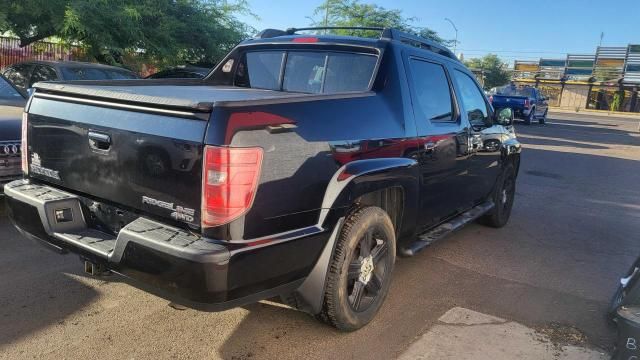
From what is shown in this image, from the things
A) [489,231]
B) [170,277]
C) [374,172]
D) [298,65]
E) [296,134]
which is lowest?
[489,231]

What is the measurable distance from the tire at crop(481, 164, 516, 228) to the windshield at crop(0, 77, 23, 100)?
598 cm

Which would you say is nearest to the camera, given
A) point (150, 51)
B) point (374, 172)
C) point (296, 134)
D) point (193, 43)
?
point (296, 134)

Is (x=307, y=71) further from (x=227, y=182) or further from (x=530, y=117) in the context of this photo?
(x=530, y=117)

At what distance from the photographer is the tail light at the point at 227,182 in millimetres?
2428

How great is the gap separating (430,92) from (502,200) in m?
2.51

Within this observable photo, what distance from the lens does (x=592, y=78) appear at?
60938mm

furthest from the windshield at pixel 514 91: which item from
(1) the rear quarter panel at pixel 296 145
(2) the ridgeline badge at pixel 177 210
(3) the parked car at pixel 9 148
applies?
(2) the ridgeline badge at pixel 177 210

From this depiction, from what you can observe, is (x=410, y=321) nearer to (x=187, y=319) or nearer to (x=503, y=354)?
(x=503, y=354)

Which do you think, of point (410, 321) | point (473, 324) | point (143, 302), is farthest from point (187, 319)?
point (473, 324)

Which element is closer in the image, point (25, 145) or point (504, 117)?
point (25, 145)

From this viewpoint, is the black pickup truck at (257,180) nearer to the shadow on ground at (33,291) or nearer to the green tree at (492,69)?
the shadow on ground at (33,291)

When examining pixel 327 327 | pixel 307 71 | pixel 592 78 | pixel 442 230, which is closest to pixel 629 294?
pixel 442 230

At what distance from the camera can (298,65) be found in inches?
171

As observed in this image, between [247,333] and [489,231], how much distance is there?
3.79m
